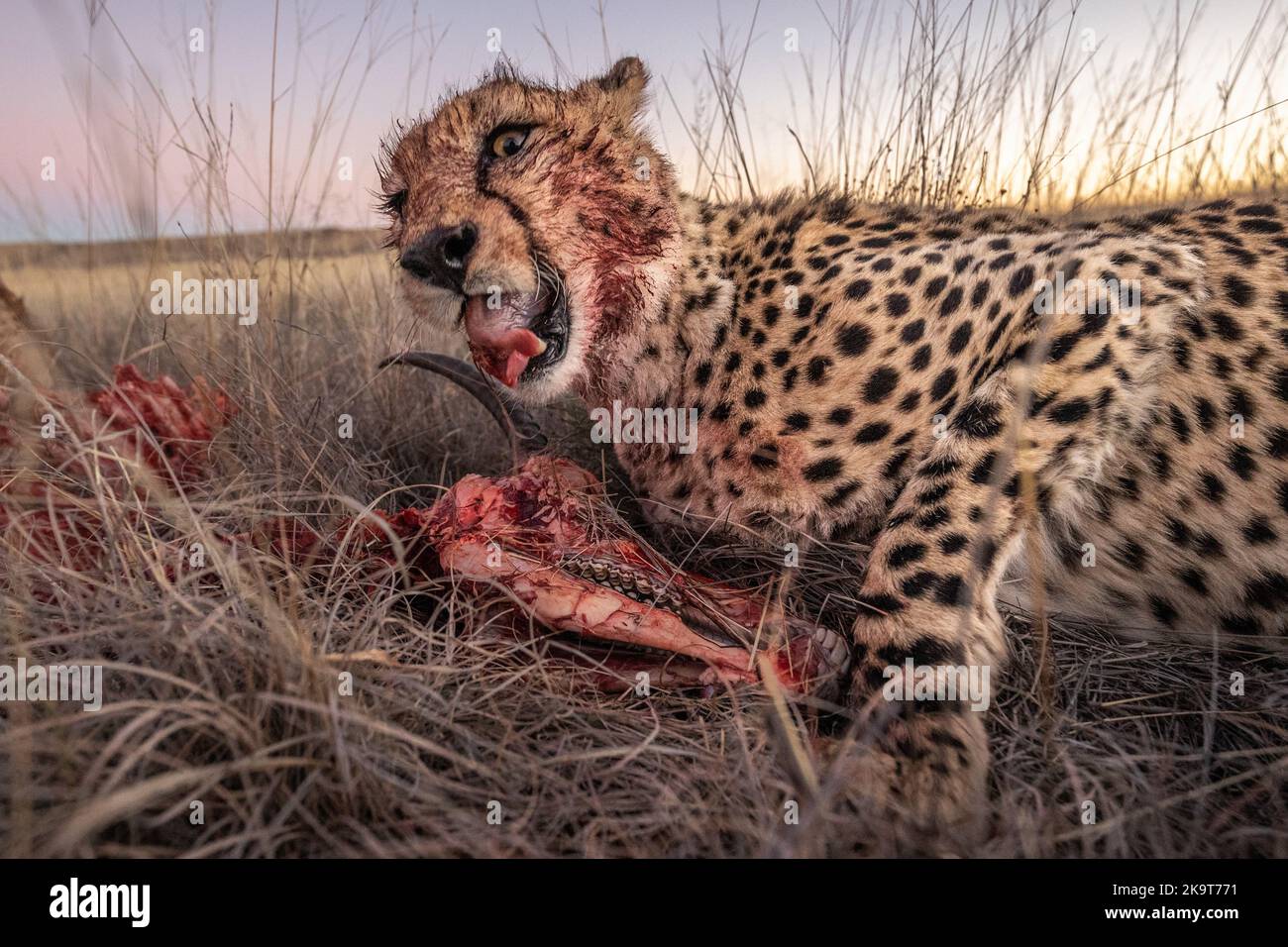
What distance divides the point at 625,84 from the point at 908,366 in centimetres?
116

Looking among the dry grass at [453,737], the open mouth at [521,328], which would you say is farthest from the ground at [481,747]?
the open mouth at [521,328]

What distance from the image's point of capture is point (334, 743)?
126 cm

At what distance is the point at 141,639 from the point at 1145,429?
217 centimetres

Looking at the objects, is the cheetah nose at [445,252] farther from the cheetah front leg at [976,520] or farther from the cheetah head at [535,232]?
the cheetah front leg at [976,520]

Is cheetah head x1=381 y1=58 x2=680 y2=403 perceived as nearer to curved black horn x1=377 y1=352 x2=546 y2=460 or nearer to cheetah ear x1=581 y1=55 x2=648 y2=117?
cheetah ear x1=581 y1=55 x2=648 y2=117

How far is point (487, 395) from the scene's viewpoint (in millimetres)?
2471

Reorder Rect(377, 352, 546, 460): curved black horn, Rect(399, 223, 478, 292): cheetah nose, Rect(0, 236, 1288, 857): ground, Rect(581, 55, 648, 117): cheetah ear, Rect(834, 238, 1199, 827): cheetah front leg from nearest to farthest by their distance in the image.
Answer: Rect(0, 236, 1288, 857): ground, Rect(834, 238, 1199, 827): cheetah front leg, Rect(399, 223, 478, 292): cheetah nose, Rect(581, 55, 648, 117): cheetah ear, Rect(377, 352, 546, 460): curved black horn

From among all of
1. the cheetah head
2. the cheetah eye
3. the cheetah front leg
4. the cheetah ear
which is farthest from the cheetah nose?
the cheetah front leg

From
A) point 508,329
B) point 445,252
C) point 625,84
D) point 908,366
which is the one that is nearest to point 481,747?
point 508,329

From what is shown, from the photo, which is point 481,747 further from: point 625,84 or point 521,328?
point 625,84

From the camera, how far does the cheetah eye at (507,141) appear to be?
6.77ft

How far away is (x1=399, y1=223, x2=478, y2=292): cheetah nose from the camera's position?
1.92 meters

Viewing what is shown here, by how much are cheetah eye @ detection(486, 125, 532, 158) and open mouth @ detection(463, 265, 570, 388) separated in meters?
0.35

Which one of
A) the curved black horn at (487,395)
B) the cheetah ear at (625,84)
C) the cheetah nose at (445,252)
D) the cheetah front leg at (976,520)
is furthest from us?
the curved black horn at (487,395)
